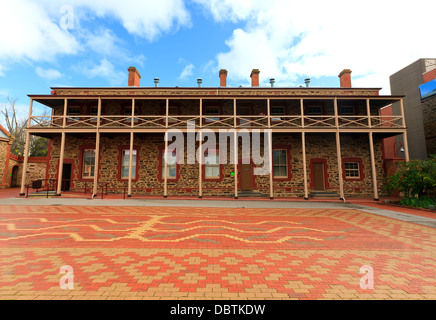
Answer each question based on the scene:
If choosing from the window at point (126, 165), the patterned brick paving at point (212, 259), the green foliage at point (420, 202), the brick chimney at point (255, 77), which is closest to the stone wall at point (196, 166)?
the window at point (126, 165)

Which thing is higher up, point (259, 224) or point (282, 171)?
point (282, 171)

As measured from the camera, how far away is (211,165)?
1321 cm

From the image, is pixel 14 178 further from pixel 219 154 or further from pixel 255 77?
pixel 255 77

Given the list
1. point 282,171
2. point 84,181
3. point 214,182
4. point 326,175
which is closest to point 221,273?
point 214,182

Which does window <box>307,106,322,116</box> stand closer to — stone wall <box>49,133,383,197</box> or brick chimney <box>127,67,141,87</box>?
stone wall <box>49,133,383,197</box>

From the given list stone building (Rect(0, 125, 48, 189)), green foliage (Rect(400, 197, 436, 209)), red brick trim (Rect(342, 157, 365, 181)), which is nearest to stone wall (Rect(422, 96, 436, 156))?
red brick trim (Rect(342, 157, 365, 181))

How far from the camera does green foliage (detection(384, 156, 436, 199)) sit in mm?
9422

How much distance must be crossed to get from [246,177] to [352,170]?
24.5 feet

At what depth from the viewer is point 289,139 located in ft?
44.0

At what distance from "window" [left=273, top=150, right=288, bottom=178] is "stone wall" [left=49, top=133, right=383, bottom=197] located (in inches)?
11.1

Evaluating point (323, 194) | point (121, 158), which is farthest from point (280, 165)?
point (121, 158)

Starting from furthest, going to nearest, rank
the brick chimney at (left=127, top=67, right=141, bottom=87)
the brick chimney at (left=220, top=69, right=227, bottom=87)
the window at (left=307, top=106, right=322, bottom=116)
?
the brick chimney at (left=220, top=69, right=227, bottom=87), the brick chimney at (left=127, top=67, right=141, bottom=87), the window at (left=307, top=106, right=322, bottom=116)
